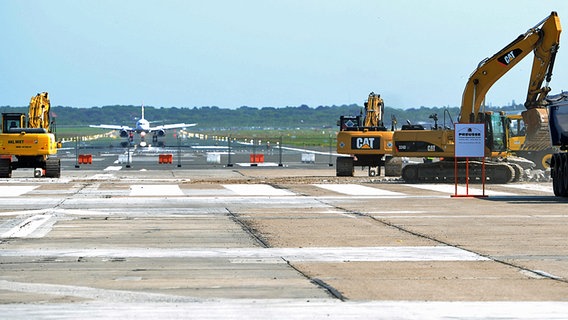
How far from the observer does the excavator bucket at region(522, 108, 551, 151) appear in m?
36.7

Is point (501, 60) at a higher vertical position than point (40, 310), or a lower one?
higher

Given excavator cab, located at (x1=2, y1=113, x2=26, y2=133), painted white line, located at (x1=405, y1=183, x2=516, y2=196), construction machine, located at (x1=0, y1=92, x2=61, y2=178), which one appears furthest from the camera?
excavator cab, located at (x1=2, y1=113, x2=26, y2=133)

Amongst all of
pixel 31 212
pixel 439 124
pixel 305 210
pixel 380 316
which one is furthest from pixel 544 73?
pixel 380 316

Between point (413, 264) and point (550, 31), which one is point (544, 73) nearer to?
point (550, 31)

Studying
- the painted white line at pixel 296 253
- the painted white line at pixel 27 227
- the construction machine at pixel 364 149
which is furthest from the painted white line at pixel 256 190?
the painted white line at pixel 296 253

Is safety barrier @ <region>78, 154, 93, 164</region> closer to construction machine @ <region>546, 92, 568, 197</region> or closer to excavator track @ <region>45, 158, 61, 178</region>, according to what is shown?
excavator track @ <region>45, 158, 61, 178</region>

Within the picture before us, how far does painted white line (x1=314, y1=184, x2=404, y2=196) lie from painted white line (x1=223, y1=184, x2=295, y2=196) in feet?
5.23

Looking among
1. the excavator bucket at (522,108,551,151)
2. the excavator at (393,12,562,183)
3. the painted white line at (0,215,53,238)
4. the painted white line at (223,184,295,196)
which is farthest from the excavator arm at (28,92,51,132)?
the painted white line at (0,215,53,238)

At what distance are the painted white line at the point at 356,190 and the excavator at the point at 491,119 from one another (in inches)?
143

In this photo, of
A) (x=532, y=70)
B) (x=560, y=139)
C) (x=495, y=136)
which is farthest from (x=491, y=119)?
(x=560, y=139)

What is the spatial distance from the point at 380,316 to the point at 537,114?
90.9ft

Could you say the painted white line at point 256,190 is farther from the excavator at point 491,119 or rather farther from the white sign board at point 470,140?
the excavator at point 491,119

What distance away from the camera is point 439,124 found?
134ft

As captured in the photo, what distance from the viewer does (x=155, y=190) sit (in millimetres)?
32062
